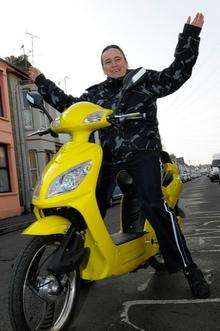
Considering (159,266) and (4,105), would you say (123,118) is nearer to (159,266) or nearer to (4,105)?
(159,266)

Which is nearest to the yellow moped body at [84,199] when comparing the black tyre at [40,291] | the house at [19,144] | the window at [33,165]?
the black tyre at [40,291]

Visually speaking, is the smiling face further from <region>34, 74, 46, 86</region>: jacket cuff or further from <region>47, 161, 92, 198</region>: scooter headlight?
<region>47, 161, 92, 198</region>: scooter headlight

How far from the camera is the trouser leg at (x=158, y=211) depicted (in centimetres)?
375

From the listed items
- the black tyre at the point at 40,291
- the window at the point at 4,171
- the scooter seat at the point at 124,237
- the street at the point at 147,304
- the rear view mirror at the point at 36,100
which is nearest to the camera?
the black tyre at the point at 40,291

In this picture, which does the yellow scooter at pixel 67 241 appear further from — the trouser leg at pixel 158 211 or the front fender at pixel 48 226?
the trouser leg at pixel 158 211

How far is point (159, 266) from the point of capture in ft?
15.3

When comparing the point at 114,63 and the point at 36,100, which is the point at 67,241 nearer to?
the point at 36,100

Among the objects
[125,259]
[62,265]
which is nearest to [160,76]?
[125,259]

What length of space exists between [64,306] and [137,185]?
1.12 metres

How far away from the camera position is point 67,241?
309cm

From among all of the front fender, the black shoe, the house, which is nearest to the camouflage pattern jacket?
the front fender

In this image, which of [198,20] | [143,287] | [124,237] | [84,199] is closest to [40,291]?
[84,199]

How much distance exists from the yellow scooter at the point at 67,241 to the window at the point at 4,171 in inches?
717

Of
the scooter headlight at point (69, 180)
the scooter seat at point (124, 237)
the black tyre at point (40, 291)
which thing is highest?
the scooter headlight at point (69, 180)
